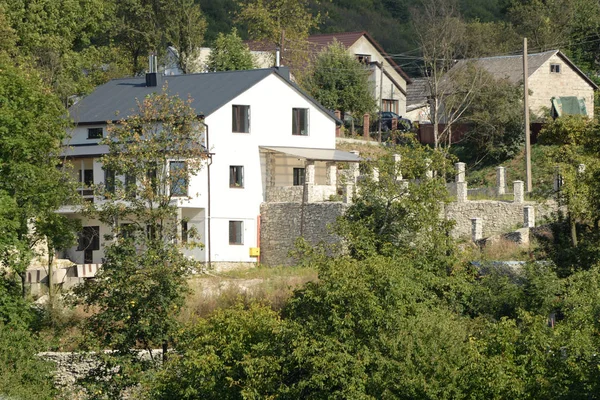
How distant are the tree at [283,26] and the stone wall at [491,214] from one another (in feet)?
79.6

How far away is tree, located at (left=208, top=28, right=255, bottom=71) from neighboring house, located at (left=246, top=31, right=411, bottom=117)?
13.6ft

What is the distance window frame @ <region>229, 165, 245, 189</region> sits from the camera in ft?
166

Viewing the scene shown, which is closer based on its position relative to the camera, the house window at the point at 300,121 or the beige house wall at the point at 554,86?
the house window at the point at 300,121

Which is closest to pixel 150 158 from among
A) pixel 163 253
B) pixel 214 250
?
pixel 163 253

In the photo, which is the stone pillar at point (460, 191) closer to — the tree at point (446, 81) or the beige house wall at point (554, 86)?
the tree at point (446, 81)

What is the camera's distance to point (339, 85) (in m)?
66.8

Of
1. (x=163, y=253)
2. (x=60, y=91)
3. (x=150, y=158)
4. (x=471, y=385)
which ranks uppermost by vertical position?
(x=60, y=91)

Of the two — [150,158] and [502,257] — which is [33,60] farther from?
[502,257]

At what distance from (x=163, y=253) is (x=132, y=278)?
3.87ft

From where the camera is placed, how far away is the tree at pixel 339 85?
217ft

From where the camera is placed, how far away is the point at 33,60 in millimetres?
56562

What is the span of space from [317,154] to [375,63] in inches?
945

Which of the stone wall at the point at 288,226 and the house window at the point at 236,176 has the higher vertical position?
the house window at the point at 236,176

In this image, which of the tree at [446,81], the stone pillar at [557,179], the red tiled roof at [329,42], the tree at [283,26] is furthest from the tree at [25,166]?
the red tiled roof at [329,42]
